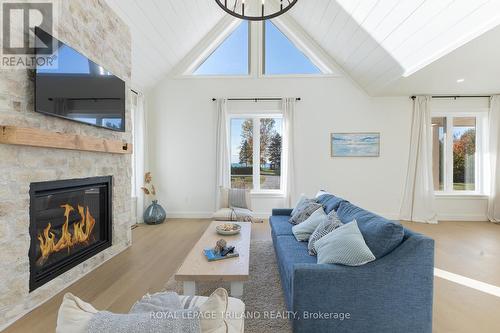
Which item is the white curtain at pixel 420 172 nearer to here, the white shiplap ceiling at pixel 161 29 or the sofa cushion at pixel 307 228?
the sofa cushion at pixel 307 228

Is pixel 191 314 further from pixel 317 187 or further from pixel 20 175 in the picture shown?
pixel 317 187

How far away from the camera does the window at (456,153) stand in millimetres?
5406

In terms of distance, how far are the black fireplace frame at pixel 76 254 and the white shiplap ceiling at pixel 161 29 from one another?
2259mm

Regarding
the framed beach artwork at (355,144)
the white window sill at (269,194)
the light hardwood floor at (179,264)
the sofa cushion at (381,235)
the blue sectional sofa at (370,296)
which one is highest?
the framed beach artwork at (355,144)

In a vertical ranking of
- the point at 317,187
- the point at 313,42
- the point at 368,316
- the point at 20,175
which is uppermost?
the point at 313,42

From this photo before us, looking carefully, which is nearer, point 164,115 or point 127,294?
point 127,294

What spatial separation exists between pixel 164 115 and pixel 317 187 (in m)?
3.59

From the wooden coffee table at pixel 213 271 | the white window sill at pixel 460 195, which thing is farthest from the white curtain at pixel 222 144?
the white window sill at pixel 460 195

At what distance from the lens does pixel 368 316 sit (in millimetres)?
1655

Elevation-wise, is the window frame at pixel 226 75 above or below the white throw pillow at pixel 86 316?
above

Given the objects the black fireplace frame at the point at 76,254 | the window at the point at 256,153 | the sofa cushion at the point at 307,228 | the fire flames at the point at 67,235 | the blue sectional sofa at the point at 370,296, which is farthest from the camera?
the window at the point at 256,153

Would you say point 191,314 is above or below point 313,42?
below

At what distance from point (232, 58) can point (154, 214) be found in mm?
3615

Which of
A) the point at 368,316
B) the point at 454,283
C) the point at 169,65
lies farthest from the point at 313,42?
the point at 368,316
